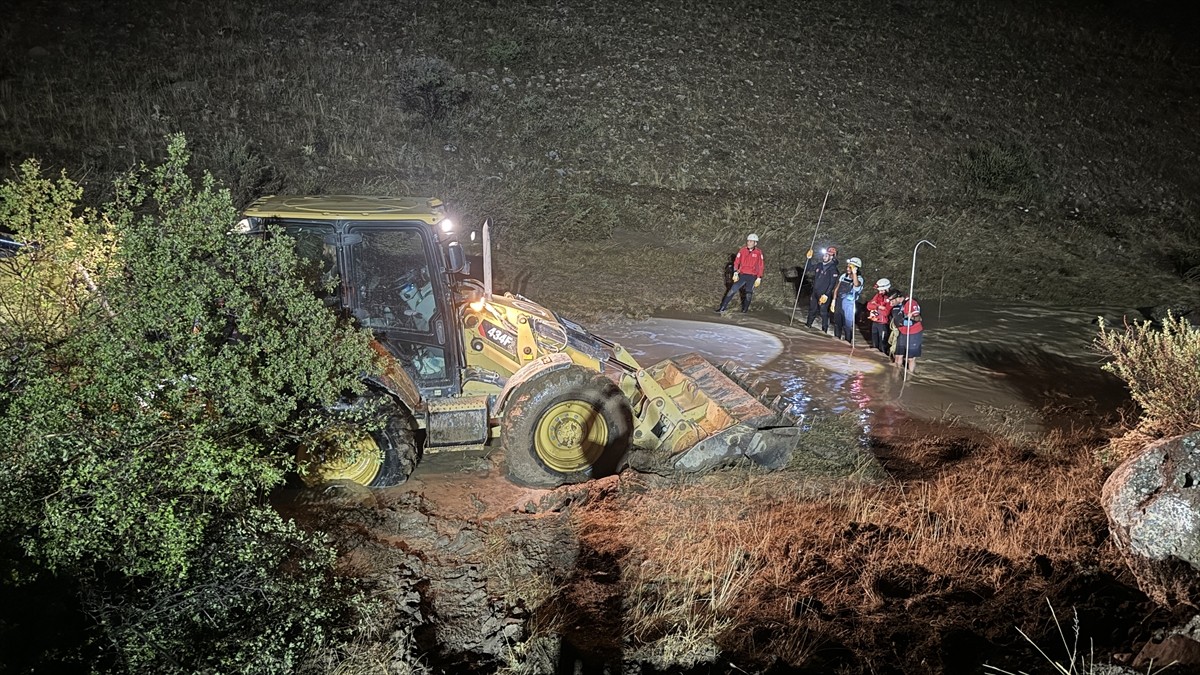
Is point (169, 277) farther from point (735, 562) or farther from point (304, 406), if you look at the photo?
point (735, 562)

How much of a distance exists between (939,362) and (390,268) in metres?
9.19

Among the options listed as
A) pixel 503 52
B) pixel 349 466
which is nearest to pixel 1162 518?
pixel 349 466

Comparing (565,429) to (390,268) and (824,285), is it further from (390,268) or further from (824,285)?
(824,285)

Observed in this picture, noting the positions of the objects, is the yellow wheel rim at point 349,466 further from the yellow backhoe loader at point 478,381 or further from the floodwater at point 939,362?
the floodwater at point 939,362

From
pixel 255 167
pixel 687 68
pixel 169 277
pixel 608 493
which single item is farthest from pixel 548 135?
pixel 169 277

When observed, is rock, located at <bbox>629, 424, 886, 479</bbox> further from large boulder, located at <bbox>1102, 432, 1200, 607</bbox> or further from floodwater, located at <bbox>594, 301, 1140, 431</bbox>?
large boulder, located at <bbox>1102, 432, 1200, 607</bbox>

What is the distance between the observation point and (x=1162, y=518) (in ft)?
18.5

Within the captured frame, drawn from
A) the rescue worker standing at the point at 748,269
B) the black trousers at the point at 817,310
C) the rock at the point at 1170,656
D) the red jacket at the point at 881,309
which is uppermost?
the rescue worker standing at the point at 748,269

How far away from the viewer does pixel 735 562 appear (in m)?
5.87

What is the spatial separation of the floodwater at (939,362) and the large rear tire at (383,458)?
5071mm

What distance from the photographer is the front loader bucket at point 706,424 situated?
7430mm

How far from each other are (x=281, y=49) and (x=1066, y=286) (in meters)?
24.1

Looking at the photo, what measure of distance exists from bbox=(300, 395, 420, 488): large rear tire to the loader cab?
57cm

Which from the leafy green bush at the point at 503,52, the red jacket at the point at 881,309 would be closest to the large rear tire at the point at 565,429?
the red jacket at the point at 881,309
